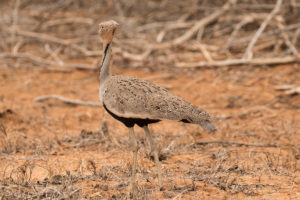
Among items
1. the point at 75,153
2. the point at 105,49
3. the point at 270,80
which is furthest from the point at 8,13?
the point at 105,49

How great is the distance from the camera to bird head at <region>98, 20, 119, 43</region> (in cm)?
365

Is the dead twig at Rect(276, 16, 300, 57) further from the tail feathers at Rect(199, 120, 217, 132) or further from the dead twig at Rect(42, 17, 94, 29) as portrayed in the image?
the tail feathers at Rect(199, 120, 217, 132)

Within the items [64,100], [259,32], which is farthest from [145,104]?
[259,32]

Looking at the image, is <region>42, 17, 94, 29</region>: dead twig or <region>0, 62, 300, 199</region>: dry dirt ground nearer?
<region>0, 62, 300, 199</region>: dry dirt ground

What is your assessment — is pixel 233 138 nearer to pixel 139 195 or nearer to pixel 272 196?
pixel 272 196

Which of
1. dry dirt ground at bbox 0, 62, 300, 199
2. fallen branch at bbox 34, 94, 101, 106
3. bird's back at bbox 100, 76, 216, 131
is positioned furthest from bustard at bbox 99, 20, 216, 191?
fallen branch at bbox 34, 94, 101, 106

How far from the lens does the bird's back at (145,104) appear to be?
3318 mm

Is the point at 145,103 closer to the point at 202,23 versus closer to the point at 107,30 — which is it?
the point at 107,30

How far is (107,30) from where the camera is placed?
3662 mm

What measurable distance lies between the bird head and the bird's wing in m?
0.38

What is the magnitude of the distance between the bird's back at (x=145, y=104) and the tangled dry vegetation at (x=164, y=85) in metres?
0.56

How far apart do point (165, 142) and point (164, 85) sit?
3042 millimetres

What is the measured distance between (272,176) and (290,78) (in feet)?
13.4

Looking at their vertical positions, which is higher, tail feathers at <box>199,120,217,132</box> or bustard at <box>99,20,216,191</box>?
bustard at <box>99,20,216,191</box>
